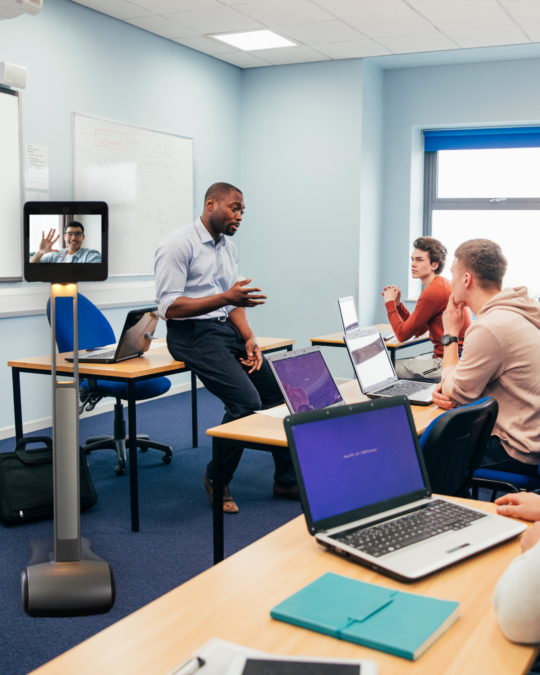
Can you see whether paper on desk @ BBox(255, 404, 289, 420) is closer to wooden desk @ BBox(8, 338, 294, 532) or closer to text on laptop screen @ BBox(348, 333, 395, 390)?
text on laptop screen @ BBox(348, 333, 395, 390)

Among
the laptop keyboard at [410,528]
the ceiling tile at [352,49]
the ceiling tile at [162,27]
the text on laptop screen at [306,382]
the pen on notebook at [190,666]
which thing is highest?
the ceiling tile at [352,49]

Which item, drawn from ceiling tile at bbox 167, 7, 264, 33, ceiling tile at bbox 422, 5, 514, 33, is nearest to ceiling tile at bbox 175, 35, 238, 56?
ceiling tile at bbox 167, 7, 264, 33

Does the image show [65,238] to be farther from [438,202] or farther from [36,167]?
[438,202]

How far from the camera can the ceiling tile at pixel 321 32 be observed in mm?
4832

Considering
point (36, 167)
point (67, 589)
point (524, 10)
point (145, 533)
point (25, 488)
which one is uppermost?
point (524, 10)

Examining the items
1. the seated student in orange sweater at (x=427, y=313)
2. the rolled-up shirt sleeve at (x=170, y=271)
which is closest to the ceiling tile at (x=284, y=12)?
the seated student in orange sweater at (x=427, y=313)

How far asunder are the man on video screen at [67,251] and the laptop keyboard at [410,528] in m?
0.91

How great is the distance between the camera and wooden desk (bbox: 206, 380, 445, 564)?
6.70 ft

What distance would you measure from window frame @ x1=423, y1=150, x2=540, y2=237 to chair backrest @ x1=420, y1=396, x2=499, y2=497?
4.52 metres

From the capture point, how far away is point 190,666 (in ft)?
2.61

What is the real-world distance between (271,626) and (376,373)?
1862 millimetres

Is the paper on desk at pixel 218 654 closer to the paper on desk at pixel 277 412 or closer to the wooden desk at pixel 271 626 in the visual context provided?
the wooden desk at pixel 271 626

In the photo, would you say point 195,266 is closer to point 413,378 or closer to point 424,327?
point 413,378

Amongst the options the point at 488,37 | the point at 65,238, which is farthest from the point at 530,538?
the point at 488,37
